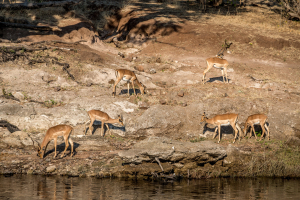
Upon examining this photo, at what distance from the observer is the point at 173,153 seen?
11812 mm

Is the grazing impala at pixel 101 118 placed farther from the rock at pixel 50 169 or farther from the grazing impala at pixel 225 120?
the grazing impala at pixel 225 120

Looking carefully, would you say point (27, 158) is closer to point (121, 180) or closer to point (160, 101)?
point (121, 180)

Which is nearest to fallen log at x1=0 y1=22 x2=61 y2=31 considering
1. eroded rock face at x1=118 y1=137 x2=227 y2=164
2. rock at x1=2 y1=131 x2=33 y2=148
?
rock at x1=2 y1=131 x2=33 y2=148

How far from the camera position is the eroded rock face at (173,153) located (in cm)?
1177

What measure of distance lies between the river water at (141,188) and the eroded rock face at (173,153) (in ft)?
2.50

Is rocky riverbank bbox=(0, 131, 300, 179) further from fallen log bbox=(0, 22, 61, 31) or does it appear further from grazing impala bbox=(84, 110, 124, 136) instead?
fallen log bbox=(0, 22, 61, 31)

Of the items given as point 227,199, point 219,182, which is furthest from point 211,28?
point 227,199

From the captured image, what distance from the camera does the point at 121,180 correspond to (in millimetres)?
11586

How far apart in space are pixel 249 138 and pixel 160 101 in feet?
15.0

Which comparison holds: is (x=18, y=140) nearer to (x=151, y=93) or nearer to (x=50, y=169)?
(x=50, y=169)

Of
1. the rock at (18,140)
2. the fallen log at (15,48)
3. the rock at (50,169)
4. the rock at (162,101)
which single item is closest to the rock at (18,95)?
the rock at (18,140)

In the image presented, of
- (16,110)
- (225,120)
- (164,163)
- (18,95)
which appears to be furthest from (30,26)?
(164,163)

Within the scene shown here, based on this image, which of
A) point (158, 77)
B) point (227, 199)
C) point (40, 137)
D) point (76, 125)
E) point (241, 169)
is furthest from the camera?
point (158, 77)

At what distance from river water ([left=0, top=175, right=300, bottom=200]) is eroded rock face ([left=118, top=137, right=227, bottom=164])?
0.76 meters
